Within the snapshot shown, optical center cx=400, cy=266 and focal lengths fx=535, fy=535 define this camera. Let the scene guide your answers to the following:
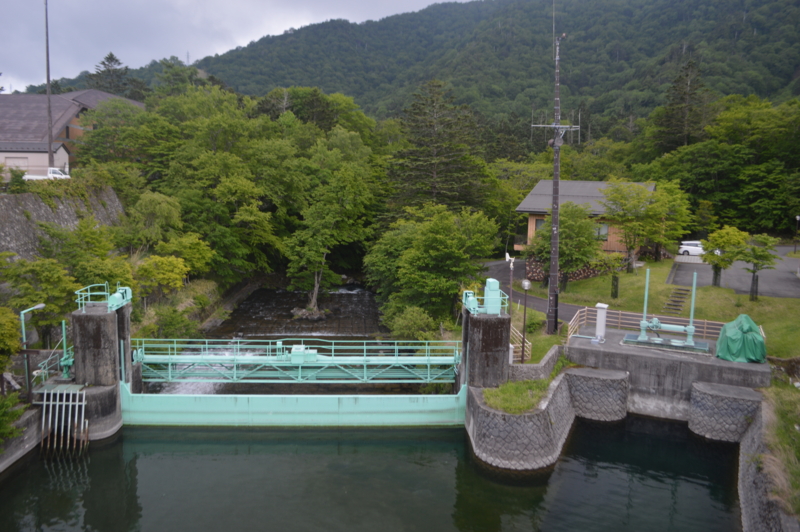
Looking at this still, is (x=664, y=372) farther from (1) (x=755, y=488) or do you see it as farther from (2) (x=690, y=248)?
(2) (x=690, y=248)

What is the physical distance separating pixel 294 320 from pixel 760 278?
87.9 ft

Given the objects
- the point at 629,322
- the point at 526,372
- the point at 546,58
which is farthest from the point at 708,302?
the point at 546,58

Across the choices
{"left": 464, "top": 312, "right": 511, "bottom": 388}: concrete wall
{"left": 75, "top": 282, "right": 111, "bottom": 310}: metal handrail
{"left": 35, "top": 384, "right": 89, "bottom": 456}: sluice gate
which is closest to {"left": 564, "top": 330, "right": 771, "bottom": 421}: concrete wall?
{"left": 464, "top": 312, "right": 511, "bottom": 388}: concrete wall

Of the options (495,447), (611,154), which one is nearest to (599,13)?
(611,154)

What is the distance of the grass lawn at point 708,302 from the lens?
2105cm

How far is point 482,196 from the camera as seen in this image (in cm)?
4359

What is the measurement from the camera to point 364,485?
15570mm

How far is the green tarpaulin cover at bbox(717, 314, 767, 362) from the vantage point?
61.5ft

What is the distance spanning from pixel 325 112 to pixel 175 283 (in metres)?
36.9

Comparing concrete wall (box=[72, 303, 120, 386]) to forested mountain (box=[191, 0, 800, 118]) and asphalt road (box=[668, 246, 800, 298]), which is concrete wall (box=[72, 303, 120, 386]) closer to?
asphalt road (box=[668, 246, 800, 298])

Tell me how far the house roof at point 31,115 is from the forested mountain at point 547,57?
55919 millimetres

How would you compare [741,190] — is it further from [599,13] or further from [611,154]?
[599,13]

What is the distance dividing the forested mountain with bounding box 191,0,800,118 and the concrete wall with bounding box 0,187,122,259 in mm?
70079

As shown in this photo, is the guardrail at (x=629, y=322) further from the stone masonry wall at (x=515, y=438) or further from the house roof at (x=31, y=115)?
the house roof at (x=31, y=115)
